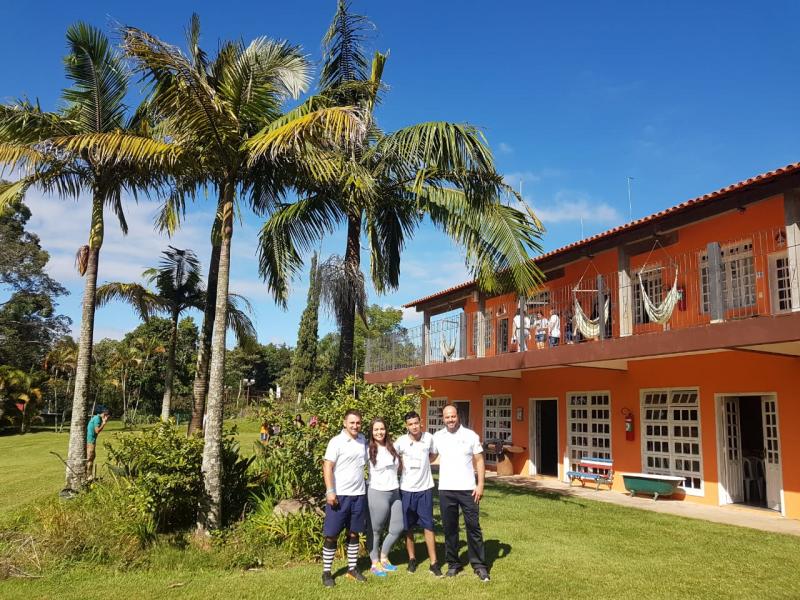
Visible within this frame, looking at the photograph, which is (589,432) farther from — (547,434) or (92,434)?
(92,434)

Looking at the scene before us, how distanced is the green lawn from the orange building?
2449 mm

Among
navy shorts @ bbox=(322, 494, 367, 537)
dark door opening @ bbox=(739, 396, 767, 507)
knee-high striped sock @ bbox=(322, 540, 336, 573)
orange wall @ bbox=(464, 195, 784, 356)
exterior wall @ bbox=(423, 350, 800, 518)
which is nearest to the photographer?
knee-high striped sock @ bbox=(322, 540, 336, 573)

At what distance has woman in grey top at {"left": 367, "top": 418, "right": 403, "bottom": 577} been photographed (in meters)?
5.68

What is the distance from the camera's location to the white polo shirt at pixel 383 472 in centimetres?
569

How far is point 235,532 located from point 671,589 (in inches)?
Answer: 178

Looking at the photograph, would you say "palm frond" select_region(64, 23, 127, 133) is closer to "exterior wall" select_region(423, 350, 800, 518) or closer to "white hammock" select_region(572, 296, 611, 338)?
"white hammock" select_region(572, 296, 611, 338)

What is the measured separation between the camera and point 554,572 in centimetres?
583

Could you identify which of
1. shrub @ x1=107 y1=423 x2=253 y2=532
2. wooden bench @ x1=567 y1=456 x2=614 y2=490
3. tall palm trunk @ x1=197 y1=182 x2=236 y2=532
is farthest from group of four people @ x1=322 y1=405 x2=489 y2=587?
wooden bench @ x1=567 y1=456 x2=614 y2=490

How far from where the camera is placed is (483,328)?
1452 centimetres

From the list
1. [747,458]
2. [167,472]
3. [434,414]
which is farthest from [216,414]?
[434,414]

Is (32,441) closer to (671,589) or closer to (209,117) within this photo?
(209,117)

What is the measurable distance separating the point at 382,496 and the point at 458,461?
2.63 ft

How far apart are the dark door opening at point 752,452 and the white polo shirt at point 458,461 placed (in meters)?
7.44

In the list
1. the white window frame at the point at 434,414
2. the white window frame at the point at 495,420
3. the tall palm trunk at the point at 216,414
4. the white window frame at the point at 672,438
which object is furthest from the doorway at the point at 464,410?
the tall palm trunk at the point at 216,414
